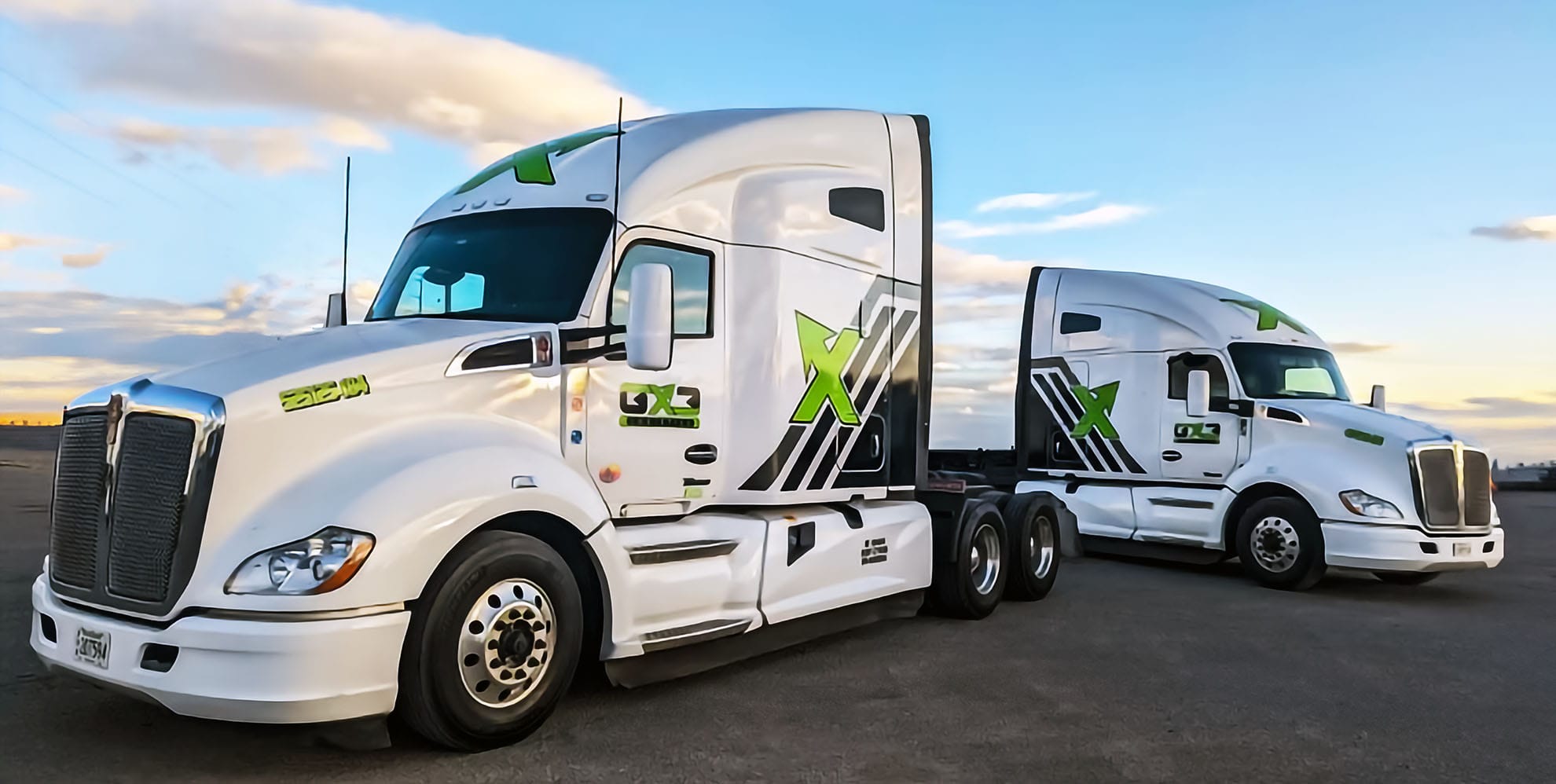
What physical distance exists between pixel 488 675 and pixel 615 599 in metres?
0.89

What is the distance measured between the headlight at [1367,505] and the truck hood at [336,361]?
29.1 feet

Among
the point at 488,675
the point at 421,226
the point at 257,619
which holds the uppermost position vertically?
the point at 421,226

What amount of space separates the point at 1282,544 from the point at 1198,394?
1768mm

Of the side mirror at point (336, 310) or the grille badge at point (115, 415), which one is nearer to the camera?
the grille badge at point (115, 415)

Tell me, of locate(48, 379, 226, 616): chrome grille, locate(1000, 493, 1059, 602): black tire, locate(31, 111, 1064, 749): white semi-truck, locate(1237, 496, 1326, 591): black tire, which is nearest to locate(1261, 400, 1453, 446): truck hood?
locate(1237, 496, 1326, 591): black tire

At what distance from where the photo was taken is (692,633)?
20.6 ft

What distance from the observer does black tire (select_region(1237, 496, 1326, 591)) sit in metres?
11.3

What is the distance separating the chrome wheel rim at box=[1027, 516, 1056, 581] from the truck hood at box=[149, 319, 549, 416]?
6043 mm

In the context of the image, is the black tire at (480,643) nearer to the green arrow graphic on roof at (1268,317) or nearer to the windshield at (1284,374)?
the windshield at (1284,374)

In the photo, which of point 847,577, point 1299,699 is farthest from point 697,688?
point 1299,699

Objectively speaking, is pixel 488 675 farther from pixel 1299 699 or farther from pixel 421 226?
pixel 1299 699

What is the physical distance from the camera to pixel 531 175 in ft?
22.3

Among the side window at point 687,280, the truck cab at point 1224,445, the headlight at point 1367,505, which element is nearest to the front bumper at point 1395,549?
the truck cab at point 1224,445

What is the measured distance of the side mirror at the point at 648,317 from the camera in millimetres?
5535
